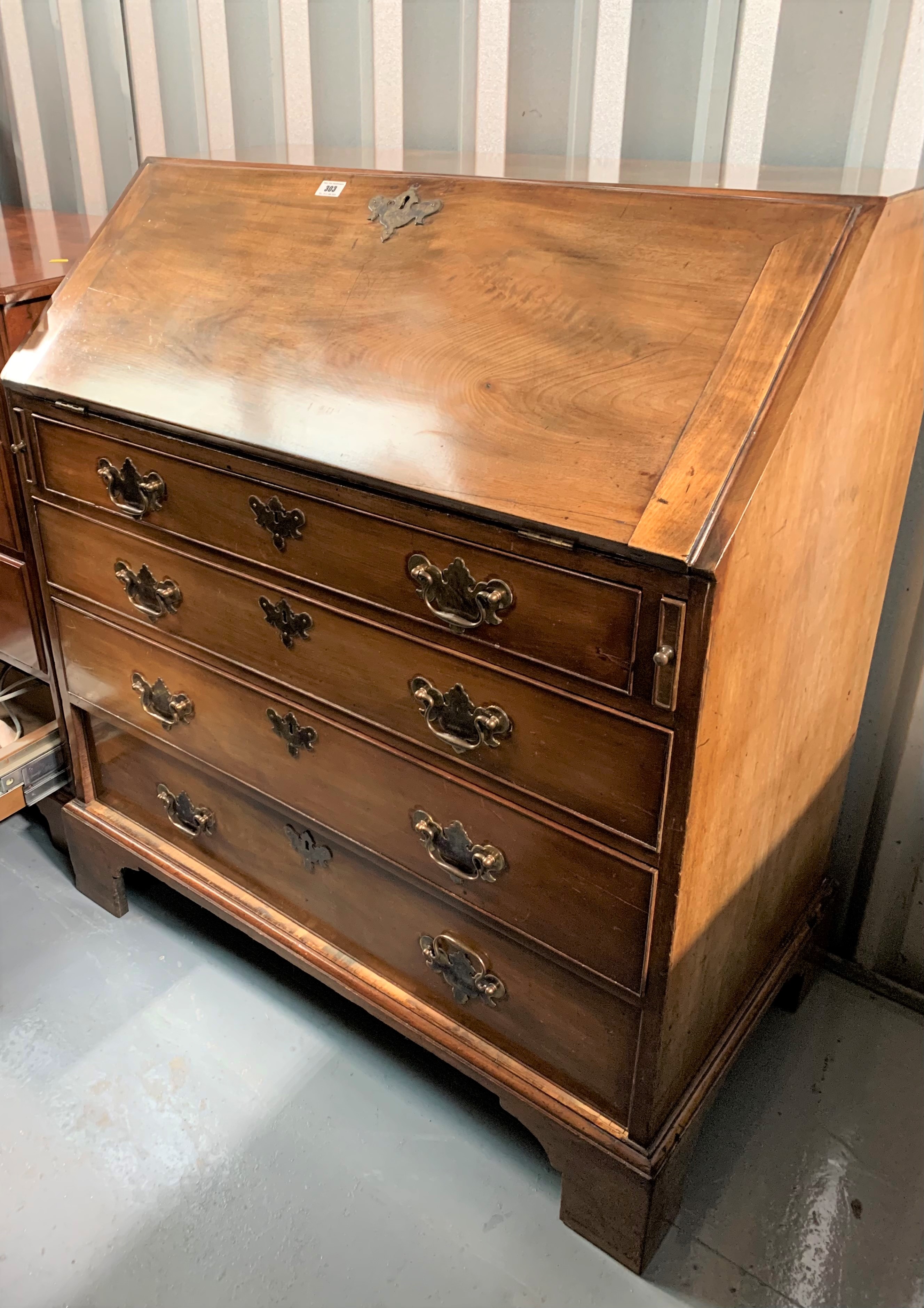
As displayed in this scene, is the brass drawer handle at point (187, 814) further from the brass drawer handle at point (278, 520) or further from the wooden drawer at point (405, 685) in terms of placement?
the brass drawer handle at point (278, 520)

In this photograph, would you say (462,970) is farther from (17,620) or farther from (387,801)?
(17,620)

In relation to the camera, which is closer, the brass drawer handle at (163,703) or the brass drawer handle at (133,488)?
the brass drawer handle at (133,488)

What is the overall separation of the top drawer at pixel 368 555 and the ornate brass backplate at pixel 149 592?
9 cm

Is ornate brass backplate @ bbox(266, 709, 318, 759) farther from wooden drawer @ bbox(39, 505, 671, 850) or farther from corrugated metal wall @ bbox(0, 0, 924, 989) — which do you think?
corrugated metal wall @ bbox(0, 0, 924, 989)

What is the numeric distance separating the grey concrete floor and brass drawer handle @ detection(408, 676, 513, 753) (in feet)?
2.25

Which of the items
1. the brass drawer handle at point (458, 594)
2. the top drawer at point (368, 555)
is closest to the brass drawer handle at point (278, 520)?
the top drawer at point (368, 555)

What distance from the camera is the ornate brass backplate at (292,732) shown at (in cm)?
133

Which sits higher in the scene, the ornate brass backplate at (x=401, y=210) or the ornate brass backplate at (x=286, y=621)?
the ornate brass backplate at (x=401, y=210)

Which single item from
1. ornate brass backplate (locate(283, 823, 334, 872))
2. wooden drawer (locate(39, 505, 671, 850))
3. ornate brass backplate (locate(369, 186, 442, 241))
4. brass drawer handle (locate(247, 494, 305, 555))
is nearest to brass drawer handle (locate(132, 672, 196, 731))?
wooden drawer (locate(39, 505, 671, 850))

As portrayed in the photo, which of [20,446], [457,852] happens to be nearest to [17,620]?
[20,446]

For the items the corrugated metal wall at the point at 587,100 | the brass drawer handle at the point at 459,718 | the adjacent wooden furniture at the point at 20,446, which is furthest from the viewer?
the adjacent wooden furniture at the point at 20,446

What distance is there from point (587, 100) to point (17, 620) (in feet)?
4.30

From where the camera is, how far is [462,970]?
129cm

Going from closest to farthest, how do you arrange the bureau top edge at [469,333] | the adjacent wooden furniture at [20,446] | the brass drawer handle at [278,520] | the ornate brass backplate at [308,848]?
the bureau top edge at [469,333] → the brass drawer handle at [278,520] → the ornate brass backplate at [308,848] → the adjacent wooden furniture at [20,446]
